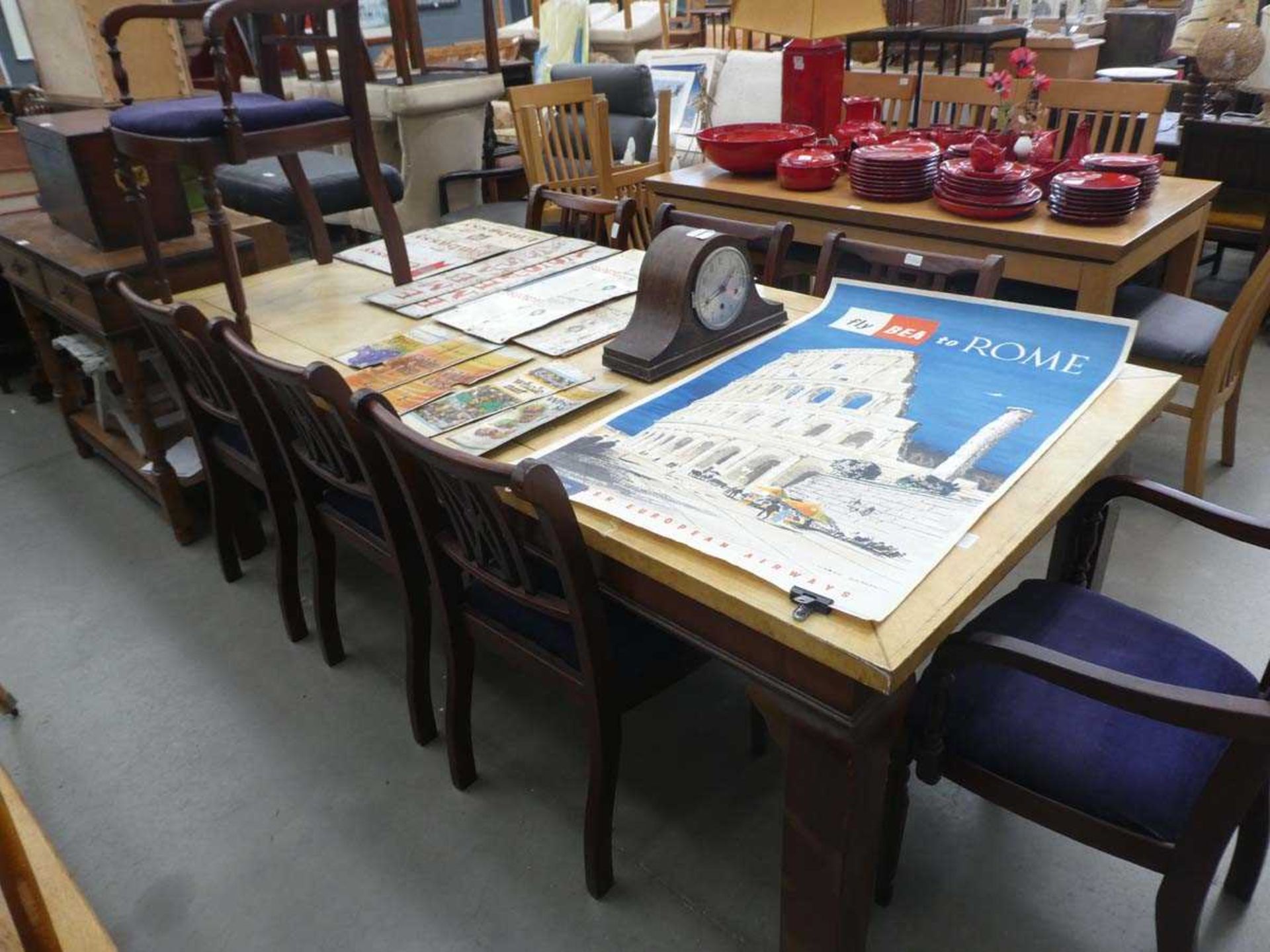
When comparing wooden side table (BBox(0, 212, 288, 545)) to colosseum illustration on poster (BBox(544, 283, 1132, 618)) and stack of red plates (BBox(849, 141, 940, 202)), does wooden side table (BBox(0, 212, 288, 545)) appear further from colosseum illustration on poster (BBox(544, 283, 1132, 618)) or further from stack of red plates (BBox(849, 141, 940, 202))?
stack of red plates (BBox(849, 141, 940, 202))

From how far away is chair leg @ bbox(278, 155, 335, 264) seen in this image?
7.93ft

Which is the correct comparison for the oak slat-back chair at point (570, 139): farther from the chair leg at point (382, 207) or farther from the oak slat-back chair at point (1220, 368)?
the oak slat-back chair at point (1220, 368)

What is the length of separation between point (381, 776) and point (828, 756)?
102cm

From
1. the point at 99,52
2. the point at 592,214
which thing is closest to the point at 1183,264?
the point at 592,214

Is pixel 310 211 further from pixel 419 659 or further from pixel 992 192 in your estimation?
pixel 992 192

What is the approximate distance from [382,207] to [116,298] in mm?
670

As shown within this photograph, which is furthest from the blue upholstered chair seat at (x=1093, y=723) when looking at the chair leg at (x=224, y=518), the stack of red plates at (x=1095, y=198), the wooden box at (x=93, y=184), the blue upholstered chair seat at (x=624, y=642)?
the wooden box at (x=93, y=184)

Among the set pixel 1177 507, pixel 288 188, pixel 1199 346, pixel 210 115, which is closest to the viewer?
pixel 1177 507

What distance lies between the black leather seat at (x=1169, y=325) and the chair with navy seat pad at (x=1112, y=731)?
1148 mm

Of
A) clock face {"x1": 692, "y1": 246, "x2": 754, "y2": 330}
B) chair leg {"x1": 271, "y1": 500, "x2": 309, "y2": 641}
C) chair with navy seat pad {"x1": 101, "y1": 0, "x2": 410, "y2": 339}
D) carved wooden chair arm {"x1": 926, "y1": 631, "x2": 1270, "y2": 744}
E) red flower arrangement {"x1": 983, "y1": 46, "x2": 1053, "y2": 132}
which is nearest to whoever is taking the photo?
carved wooden chair arm {"x1": 926, "y1": 631, "x2": 1270, "y2": 744}

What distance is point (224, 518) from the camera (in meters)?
2.25

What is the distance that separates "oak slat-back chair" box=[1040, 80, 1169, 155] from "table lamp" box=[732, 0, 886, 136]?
0.67m

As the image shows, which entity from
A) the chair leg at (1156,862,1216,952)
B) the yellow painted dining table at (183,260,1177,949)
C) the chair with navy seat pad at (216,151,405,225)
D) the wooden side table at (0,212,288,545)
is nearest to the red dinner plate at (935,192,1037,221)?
the yellow painted dining table at (183,260,1177,949)

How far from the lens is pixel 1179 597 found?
81.9 inches
